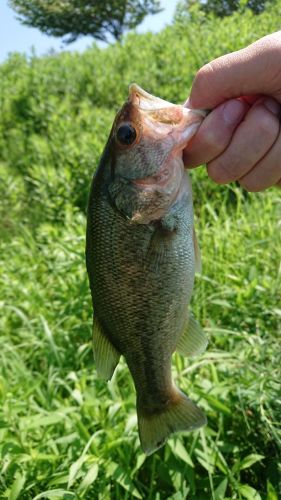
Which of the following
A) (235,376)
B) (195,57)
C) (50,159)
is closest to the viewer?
(235,376)

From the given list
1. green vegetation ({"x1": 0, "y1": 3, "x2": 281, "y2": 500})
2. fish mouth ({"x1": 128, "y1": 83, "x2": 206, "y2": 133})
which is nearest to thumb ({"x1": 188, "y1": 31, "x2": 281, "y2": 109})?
fish mouth ({"x1": 128, "y1": 83, "x2": 206, "y2": 133})

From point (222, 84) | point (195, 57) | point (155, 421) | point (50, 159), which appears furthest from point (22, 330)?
point (195, 57)

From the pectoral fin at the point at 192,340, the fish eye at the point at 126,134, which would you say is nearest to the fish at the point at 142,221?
the fish eye at the point at 126,134

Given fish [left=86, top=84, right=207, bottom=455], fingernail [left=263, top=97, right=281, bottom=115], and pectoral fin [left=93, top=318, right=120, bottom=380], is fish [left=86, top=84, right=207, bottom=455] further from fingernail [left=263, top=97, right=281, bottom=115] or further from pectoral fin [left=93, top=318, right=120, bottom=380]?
fingernail [left=263, top=97, right=281, bottom=115]

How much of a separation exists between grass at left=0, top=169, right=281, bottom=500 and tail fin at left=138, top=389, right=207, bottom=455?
0.47 meters

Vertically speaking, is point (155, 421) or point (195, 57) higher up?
point (195, 57)

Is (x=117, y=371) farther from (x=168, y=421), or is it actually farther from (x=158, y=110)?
(x=158, y=110)

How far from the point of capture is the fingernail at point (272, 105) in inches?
69.1

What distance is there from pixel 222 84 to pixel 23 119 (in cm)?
807

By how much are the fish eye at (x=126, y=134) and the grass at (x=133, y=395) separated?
1467 millimetres

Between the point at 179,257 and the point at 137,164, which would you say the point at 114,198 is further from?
the point at 179,257

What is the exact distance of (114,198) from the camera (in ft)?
5.49

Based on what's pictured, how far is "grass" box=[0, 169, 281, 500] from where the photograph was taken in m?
2.44

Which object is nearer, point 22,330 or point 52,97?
point 22,330
